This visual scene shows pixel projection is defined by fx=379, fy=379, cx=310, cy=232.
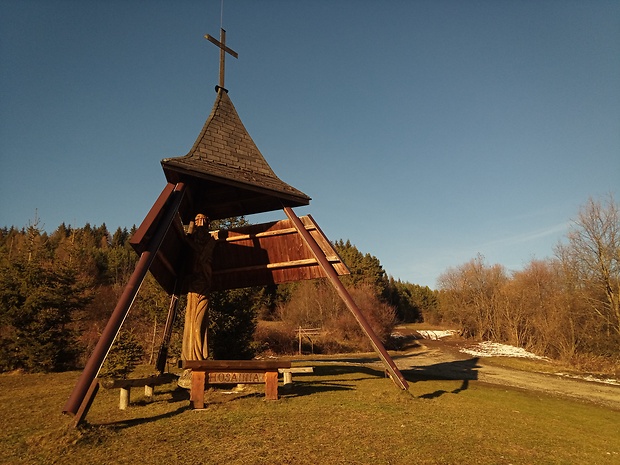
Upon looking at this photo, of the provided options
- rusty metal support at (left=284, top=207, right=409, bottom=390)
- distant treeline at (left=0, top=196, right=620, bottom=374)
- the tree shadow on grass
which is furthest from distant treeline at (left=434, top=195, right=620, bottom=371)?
rusty metal support at (left=284, top=207, right=409, bottom=390)

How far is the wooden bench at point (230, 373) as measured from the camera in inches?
329

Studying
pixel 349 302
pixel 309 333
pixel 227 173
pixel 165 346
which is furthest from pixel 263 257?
pixel 309 333

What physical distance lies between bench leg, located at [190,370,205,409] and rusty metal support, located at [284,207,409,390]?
4177mm

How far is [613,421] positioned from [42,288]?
2386 cm

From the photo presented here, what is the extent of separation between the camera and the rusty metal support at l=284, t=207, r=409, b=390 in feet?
33.4

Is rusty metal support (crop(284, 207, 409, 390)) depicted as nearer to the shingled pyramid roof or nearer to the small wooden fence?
the shingled pyramid roof

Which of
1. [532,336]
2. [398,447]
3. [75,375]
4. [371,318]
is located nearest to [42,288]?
[75,375]

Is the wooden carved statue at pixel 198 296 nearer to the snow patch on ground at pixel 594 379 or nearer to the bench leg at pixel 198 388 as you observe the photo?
the bench leg at pixel 198 388

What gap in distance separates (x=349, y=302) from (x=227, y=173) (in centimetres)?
506

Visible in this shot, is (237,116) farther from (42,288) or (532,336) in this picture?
(532,336)

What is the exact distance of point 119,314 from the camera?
7.29 m

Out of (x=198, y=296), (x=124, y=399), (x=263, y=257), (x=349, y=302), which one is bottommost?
(x=124, y=399)

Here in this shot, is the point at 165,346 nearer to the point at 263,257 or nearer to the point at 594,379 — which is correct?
the point at 263,257

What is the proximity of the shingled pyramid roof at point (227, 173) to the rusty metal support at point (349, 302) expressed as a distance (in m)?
1.06
